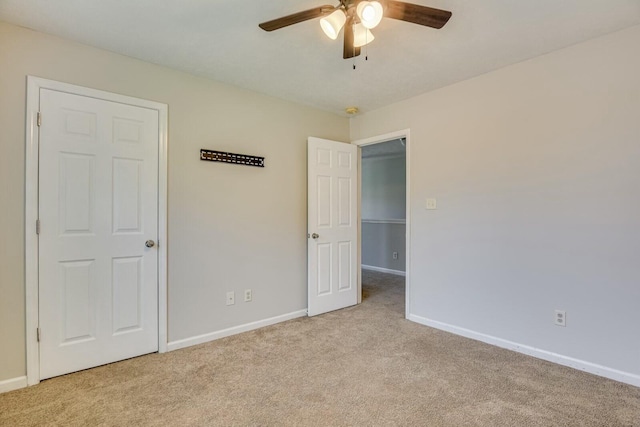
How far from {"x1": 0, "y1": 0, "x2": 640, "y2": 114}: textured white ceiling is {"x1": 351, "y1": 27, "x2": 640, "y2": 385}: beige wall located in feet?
0.94

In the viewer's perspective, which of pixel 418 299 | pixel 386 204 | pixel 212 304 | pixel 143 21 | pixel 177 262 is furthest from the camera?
pixel 386 204

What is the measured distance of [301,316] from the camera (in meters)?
3.55

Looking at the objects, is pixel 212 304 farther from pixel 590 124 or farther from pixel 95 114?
pixel 590 124

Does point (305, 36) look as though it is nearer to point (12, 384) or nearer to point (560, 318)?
point (560, 318)

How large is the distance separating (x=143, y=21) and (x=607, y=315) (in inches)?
148

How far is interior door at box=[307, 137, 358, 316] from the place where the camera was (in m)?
3.57

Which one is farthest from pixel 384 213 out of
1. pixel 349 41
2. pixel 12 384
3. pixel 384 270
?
pixel 12 384

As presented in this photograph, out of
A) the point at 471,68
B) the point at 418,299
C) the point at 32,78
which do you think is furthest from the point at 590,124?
the point at 32,78

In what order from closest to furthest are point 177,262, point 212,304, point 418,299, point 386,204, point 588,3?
point 588,3
point 177,262
point 212,304
point 418,299
point 386,204

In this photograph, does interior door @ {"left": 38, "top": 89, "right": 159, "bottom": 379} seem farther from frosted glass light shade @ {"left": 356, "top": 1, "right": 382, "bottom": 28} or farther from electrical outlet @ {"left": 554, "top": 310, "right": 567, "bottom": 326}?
electrical outlet @ {"left": 554, "top": 310, "right": 567, "bottom": 326}

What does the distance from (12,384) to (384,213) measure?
5667 millimetres

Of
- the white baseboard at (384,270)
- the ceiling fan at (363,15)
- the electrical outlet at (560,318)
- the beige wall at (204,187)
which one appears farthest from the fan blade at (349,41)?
the white baseboard at (384,270)

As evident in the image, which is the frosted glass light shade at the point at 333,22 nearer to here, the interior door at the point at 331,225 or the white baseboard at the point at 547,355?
the interior door at the point at 331,225

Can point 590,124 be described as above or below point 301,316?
above
